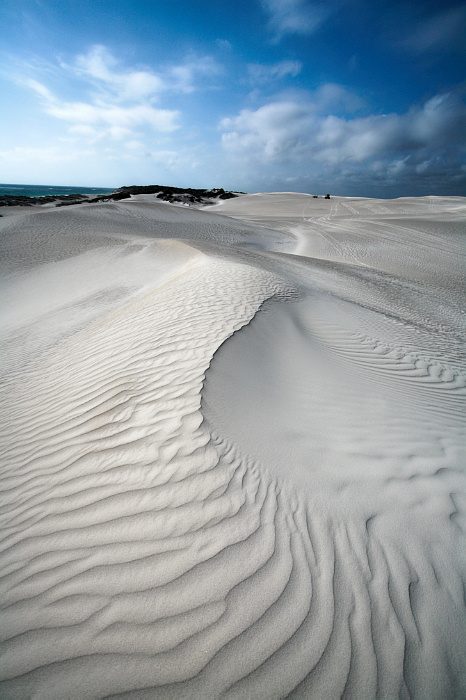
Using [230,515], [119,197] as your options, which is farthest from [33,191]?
[230,515]

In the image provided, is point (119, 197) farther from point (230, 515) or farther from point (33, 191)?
point (33, 191)

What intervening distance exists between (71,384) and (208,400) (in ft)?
7.03

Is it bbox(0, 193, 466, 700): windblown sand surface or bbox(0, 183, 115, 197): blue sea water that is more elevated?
bbox(0, 183, 115, 197): blue sea water

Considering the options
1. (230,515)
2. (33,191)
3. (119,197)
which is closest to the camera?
(230,515)

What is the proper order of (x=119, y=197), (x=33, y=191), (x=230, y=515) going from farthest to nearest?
1. (x=33, y=191)
2. (x=119, y=197)
3. (x=230, y=515)

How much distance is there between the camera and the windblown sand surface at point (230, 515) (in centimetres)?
159

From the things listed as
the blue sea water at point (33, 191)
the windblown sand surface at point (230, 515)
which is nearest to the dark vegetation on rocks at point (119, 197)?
the blue sea water at point (33, 191)

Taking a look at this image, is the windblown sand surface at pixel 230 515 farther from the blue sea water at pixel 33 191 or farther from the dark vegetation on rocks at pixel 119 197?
the blue sea water at pixel 33 191

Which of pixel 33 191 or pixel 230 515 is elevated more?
pixel 33 191

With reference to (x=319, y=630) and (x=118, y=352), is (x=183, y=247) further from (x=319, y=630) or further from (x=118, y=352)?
(x=319, y=630)

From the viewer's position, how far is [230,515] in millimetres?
2189

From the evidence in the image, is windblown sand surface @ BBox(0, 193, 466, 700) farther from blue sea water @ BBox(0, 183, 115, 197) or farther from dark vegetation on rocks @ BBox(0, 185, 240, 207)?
blue sea water @ BBox(0, 183, 115, 197)

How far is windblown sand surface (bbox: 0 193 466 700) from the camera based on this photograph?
62.5 inches

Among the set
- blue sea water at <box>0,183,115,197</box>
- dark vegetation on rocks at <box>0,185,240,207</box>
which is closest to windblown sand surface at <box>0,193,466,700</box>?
dark vegetation on rocks at <box>0,185,240,207</box>
